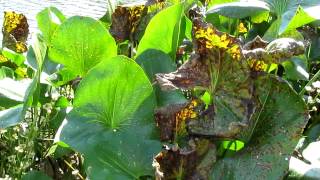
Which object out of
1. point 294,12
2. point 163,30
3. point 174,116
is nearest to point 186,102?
point 174,116

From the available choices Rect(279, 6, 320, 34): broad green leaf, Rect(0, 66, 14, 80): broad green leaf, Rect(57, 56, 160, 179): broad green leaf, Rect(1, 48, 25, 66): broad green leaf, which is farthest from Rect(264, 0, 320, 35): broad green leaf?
Rect(1, 48, 25, 66): broad green leaf

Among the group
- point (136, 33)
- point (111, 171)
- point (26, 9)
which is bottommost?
point (26, 9)

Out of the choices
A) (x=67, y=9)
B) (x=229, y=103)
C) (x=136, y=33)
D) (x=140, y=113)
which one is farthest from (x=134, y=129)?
(x=67, y=9)

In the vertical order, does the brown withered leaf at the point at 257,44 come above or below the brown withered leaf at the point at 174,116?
above

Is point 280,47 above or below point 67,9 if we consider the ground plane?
above

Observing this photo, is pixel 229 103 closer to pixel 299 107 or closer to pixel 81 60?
pixel 299 107

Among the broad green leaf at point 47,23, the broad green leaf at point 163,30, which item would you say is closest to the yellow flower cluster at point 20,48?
the broad green leaf at point 47,23

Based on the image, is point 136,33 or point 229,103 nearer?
point 229,103

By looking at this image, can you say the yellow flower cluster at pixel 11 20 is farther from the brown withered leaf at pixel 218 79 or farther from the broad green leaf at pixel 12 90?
the brown withered leaf at pixel 218 79
